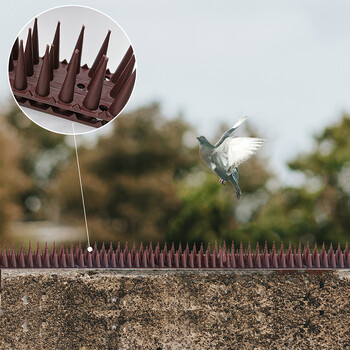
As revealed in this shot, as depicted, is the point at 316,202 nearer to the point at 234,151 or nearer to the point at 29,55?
the point at 234,151

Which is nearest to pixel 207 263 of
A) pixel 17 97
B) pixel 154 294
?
pixel 154 294

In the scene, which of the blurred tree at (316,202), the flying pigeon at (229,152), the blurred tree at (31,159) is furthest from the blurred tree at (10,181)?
the flying pigeon at (229,152)

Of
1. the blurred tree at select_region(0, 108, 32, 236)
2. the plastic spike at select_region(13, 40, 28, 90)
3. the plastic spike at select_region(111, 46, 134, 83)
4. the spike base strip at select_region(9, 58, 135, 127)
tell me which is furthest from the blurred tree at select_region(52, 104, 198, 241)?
the plastic spike at select_region(13, 40, 28, 90)

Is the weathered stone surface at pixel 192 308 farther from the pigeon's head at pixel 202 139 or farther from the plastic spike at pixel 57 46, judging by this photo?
the plastic spike at pixel 57 46

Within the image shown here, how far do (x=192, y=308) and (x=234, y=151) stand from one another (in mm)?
1282

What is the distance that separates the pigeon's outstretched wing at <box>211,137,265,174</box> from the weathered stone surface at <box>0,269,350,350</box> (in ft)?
2.81

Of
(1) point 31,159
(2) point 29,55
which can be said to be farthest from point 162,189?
(2) point 29,55

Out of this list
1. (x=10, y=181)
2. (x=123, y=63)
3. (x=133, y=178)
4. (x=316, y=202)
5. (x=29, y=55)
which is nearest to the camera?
(x=29, y=55)

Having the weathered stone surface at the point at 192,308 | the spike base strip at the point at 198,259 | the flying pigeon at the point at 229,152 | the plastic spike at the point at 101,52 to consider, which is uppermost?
the plastic spike at the point at 101,52

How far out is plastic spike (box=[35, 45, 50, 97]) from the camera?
14.9ft

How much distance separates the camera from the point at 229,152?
459cm

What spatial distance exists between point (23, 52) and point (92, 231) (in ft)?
47.6

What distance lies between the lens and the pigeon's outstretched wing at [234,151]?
14.7 ft

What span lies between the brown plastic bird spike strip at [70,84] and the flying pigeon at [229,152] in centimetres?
81
